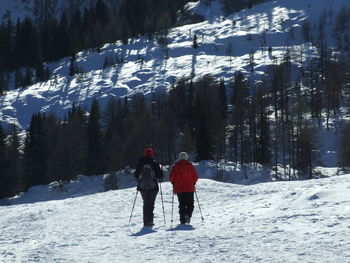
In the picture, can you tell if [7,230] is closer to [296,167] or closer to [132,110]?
[296,167]

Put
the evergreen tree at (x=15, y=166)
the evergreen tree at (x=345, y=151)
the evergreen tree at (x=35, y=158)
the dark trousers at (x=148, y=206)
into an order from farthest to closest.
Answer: the evergreen tree at (x=35, y=158) → the evergreen tree at (x=15, y=166) → the evergreen tree at (x=345, y=151) → the dark trousers at (x=148, y=206)

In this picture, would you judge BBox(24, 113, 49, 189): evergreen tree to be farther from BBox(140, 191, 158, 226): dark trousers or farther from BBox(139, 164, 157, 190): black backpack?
BBox(139, 164, 157, 190): black backpack

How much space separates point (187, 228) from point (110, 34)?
127782 millimetres

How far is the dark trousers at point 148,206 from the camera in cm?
1427

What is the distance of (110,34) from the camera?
13688cm

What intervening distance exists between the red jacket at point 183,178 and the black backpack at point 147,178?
0.53 metres

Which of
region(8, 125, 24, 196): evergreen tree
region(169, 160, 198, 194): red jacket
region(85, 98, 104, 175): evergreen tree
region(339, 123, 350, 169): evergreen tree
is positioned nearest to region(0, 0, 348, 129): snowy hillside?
region(8, 125, 24, 196): evergreen tree

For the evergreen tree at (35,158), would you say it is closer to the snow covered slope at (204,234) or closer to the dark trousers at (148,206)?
the snow covered slope at (204,234)

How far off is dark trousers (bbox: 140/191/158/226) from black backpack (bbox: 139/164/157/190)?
21 cm

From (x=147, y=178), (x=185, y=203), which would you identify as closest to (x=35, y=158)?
(x=147, y=178)


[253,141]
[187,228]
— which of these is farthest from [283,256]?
[253,141]

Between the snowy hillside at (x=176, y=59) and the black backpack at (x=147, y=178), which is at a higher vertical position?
the snowy hillside at (x=176, y=59)

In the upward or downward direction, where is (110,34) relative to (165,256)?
upward

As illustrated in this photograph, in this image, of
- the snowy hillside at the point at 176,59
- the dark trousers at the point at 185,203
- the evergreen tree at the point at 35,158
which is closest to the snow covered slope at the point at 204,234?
the dark trousers at the point at 185,203
